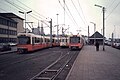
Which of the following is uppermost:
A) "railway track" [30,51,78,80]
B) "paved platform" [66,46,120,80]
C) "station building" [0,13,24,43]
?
"station building" [0,13,24,43]

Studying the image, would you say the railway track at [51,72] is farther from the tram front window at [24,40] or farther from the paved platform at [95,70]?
the tram front window at [24,40]

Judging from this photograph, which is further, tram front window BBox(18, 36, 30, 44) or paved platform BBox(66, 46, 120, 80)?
tram front window BBox(18, 36, 30, 44)

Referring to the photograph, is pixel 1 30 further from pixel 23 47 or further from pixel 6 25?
pixel 23 47

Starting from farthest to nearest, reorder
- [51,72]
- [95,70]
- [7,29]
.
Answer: [7,29], [51,72], [95,70]

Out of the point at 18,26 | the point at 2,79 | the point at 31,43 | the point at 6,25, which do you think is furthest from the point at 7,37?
the point at 2,79

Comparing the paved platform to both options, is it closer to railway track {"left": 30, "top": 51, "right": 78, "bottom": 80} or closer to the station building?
railway track {"left": 30, "top": 51, "right": 78, "bottom": 80}

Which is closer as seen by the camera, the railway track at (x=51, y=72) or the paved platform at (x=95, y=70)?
the paved platform at (x=95, y=70)

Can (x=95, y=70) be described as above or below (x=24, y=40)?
below

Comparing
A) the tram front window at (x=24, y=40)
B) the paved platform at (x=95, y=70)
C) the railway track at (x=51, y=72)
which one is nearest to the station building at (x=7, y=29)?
the tram front window at (x=24, y=40)

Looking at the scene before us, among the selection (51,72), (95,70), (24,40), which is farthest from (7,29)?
(95,70)

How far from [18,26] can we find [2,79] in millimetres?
81673

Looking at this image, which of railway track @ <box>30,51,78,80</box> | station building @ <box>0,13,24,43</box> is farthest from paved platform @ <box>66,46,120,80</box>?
station building @ <box>0,13,24,43</box>

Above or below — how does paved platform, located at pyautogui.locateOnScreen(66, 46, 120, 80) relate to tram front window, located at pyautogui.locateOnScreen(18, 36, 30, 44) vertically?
below

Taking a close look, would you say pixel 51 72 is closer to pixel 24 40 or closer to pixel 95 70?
pixel 95 70
